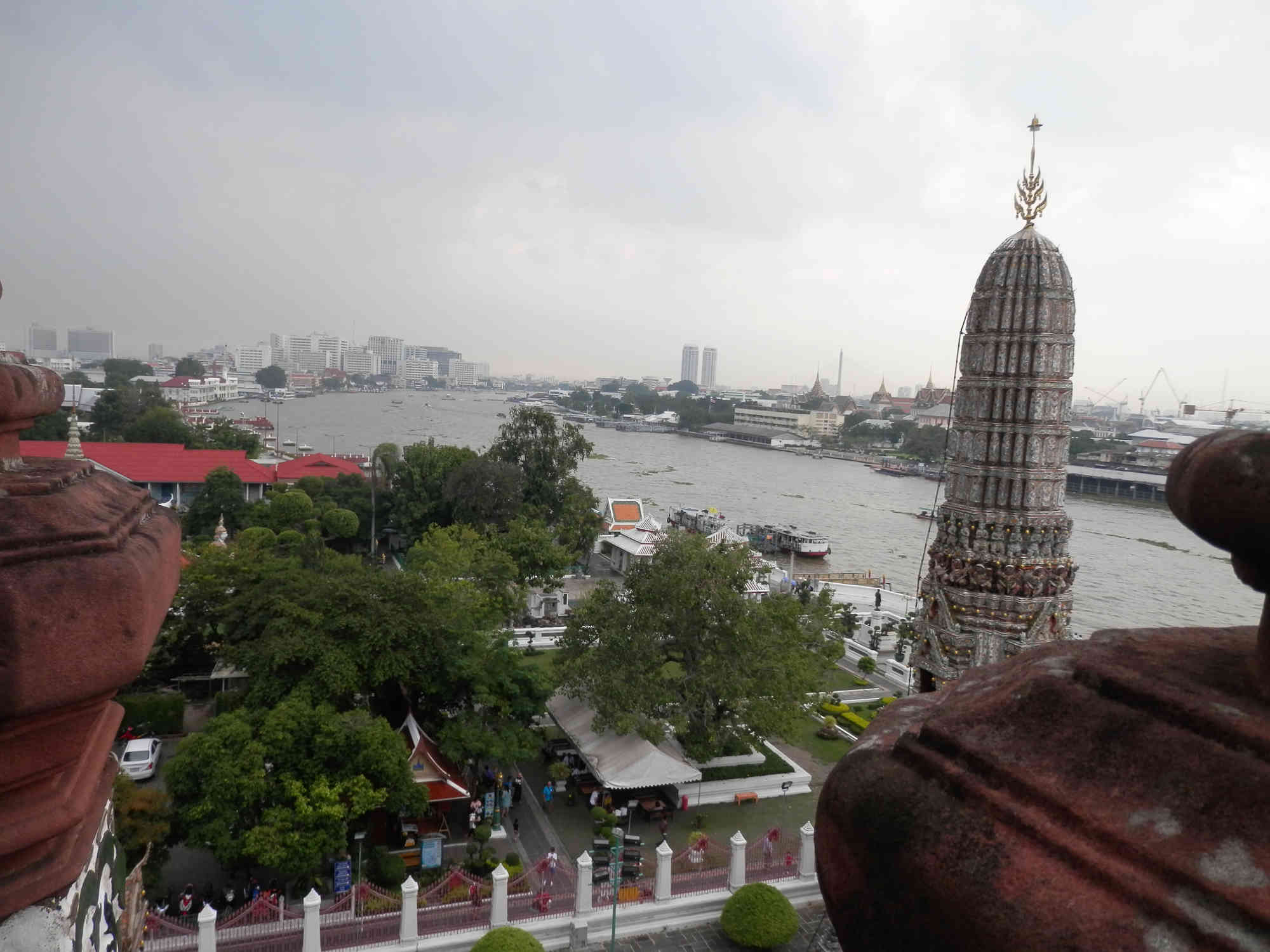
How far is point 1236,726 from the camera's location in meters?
1.38

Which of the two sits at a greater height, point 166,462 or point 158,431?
point 158,431

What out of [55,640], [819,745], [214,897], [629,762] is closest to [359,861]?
[214,897]

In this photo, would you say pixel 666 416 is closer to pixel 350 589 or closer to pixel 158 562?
pixel 350 589

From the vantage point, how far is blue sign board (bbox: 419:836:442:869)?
1012 cm

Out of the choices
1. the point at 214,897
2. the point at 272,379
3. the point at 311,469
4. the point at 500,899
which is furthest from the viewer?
the point at 272,379

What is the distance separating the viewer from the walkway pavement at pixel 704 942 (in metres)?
9.51

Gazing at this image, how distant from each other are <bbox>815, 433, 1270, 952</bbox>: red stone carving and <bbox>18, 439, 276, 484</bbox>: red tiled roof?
110 ft

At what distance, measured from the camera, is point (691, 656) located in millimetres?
13461

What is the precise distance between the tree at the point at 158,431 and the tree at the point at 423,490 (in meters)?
19.4

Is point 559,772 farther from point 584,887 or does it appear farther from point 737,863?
point 737,863

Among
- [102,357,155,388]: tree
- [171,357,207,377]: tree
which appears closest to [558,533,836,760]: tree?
[102,357,155,388]: tree

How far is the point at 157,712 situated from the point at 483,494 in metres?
14.4

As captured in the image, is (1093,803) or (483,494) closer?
(1093,803)

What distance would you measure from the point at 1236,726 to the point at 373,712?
42.8 feet
